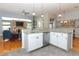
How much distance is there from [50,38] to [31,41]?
41 centimetres

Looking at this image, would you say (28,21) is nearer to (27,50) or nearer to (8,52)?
(27,50)

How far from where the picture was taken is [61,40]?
2.04 m

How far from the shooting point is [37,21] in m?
1.99

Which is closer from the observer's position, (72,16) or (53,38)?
(72,16)

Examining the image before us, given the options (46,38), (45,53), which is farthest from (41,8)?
(45,53)

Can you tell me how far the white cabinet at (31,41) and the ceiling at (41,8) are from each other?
1.46 feet

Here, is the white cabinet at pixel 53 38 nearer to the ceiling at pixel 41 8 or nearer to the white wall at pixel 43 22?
the white wall at pixel 43 22

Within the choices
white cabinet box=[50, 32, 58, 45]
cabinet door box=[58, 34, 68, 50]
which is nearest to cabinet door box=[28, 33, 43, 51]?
white cabinet box=[50, 32, 58, 45]

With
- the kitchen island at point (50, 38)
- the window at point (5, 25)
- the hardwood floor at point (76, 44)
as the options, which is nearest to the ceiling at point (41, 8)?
the window at point (5, 25)

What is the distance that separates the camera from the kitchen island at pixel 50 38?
6.54 feet

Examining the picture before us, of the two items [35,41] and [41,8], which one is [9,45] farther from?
[41,8]

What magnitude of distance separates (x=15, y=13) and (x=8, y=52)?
2.60 ft

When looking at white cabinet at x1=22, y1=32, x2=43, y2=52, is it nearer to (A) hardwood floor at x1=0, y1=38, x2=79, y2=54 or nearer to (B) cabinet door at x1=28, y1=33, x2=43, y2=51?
(B) cabinet door at x1=28, y1=33, x2=43, y2=51

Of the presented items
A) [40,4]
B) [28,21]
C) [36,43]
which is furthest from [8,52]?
[40,4]
